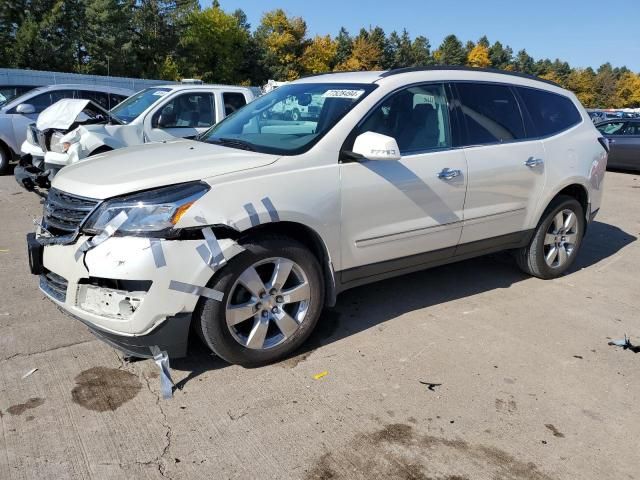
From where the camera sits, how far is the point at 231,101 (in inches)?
361

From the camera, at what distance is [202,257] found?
2.96 m

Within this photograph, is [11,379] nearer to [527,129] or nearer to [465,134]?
[465,134]

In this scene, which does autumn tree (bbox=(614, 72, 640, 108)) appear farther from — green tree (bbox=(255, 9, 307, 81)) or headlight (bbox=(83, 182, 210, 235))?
headlight (bbox=(83, 182, 210, 235))

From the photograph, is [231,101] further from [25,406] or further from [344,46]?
[344,46]

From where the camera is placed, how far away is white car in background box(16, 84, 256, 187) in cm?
713

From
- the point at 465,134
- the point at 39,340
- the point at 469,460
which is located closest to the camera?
the point at 469,460

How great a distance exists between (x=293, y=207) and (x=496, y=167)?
1.95 m

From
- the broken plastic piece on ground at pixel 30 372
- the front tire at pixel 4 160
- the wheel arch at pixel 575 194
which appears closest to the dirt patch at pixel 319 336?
the broken plastic piece on ground at pixel 30 372

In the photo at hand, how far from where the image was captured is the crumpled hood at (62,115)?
729 cm

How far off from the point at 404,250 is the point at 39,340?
2577 millimetres

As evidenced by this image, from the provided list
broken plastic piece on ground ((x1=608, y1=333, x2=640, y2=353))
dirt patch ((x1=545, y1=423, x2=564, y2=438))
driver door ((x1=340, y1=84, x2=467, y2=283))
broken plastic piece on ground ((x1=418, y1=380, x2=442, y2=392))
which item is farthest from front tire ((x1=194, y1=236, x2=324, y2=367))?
broken plastic piece on ground ((x1=608, y1=333, x2=640, y2=353))

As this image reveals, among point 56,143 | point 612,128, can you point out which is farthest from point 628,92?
point 56,143

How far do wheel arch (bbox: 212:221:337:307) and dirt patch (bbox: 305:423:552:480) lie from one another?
1.10 metres

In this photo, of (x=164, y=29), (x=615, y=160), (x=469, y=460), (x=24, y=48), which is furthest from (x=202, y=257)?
(x=164, y=29)
